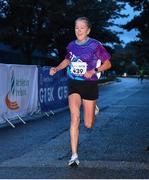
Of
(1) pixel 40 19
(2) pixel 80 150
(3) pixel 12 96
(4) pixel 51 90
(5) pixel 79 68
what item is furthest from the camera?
(1) pixel 40 19

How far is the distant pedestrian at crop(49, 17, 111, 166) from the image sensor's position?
7.95m

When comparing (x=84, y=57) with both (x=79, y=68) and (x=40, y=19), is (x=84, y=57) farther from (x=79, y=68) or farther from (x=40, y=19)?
(x=40, y=19)

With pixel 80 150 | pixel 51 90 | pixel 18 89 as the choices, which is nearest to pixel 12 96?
pixel 18 89

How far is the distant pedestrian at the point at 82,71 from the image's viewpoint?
26.1ft

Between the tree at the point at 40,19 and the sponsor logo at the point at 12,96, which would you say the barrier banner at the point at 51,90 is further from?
the tree at the point at 40,19

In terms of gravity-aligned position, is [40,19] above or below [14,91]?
above

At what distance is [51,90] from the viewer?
18.2 m

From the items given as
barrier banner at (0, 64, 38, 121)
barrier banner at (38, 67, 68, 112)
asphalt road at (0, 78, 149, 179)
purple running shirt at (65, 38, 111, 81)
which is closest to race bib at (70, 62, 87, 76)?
purple running shirt at (65, 38, 111, 81)

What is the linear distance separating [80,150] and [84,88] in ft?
6.24

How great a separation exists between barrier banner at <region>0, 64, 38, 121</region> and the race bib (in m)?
6.15

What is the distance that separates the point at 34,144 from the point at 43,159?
2.15 meters

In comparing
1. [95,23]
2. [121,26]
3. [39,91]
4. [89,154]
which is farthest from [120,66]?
[89,154]

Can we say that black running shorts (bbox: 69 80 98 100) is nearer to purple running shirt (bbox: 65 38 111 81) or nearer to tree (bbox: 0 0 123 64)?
purple running shirt (bbox: 65 38 111 81)

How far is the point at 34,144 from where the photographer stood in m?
10.7
